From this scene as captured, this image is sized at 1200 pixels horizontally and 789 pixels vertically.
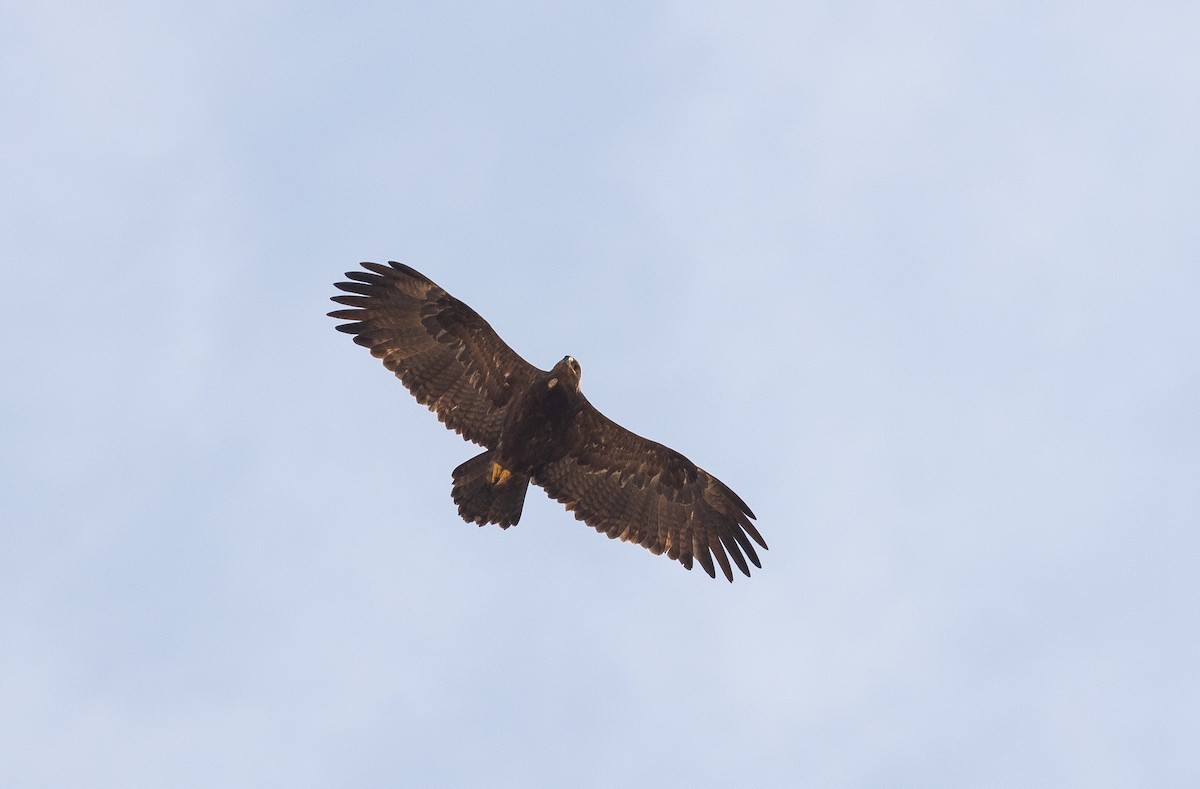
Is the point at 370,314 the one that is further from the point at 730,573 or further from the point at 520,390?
the point at 730,573

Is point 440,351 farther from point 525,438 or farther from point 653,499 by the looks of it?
point 653,499

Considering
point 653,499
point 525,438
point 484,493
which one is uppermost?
point 653,499

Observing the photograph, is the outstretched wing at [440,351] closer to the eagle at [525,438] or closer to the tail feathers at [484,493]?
the eagle at [525,438]

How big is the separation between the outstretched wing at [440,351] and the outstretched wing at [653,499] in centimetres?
111

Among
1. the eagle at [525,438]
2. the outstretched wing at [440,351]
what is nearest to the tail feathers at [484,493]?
the eagle at [525,438]

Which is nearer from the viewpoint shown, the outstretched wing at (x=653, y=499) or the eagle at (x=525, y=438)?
the eagle at (x=525, y=438)

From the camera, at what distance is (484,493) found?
17.3m

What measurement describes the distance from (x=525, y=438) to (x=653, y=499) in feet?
7.03

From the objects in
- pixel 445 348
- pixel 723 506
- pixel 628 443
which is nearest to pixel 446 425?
pixel 445 348

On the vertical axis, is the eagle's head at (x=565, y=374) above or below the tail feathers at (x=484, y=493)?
above

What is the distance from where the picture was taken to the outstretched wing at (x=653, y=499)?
18125 millimetres

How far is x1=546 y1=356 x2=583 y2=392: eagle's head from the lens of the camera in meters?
17.0

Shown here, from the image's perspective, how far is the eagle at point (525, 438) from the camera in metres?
17.3

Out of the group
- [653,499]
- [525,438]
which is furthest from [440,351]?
[653,499]
